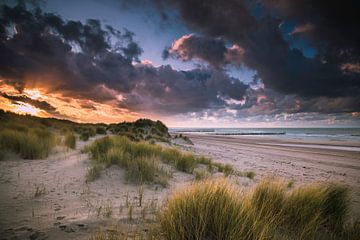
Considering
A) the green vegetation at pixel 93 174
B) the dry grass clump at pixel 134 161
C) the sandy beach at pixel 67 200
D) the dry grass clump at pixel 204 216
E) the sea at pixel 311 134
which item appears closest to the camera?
the dry grass clump at pixel 204 216

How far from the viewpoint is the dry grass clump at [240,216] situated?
6.73 ft

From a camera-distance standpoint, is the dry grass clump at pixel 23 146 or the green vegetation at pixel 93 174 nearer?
the green vegetation at pixel 93 174

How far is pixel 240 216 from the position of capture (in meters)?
2.12

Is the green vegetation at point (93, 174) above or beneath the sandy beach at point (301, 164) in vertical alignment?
above

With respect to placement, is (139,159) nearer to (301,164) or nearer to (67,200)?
(67,200)

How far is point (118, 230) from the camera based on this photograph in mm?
2334

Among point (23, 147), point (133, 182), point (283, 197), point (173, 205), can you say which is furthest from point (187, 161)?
point (23, 147)

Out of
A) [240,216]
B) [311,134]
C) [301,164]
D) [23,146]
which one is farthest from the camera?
[311,134]

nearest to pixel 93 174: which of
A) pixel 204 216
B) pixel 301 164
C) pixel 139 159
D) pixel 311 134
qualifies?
pixel 139 159

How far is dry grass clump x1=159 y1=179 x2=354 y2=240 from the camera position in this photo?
2051 millimetres

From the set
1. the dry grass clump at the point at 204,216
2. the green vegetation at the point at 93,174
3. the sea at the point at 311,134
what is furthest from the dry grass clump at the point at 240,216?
the sea at the point at 311,134

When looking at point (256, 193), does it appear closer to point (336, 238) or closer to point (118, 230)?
point (336, 238)

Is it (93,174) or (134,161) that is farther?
(134,161)

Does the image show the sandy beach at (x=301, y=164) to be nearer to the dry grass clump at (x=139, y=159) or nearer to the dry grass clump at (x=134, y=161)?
the dry grass clump at (x=139, y=159)
